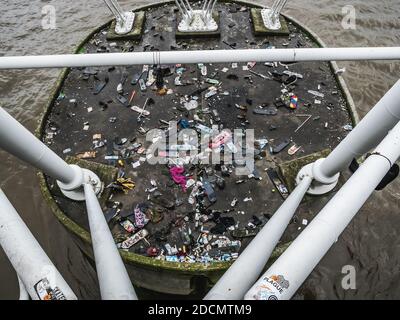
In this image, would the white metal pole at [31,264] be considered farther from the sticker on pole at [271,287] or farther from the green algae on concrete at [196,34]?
the green algae on concrete at [196,34]

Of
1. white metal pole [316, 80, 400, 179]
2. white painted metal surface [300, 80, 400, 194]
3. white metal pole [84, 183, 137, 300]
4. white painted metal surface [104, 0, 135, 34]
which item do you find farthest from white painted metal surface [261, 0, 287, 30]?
white metal pole [84, 183, 137, 300]

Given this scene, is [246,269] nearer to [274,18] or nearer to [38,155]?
[38,155]

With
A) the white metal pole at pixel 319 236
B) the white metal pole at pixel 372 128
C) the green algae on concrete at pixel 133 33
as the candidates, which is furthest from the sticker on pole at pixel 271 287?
the green algae on concrete at pixel 133 33

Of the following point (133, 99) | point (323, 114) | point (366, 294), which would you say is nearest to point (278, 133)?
point (323, 114)

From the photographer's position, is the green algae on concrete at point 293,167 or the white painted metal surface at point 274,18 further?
the white painted metal surface at point 274,18

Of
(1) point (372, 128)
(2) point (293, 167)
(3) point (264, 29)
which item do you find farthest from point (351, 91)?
(1) point (372, 128)

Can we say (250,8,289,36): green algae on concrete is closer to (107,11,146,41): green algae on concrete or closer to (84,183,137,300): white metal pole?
(107,11,146,41): green algae on concrete
